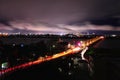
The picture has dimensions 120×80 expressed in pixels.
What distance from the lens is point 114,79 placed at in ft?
99.9

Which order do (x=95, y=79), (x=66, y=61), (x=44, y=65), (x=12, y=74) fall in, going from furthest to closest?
(x=66, y=61), (x=44, y=65), (x=95, y=79), (x=12, y=74)

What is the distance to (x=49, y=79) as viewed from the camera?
29.8m

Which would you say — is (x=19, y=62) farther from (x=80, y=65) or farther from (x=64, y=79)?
(x=64, y=79)

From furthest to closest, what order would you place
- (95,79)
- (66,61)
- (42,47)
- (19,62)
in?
(42,47)
(19,62)
(66,61)
(95,79)

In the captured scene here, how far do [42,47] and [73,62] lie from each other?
27.2m

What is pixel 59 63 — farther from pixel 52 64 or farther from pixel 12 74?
pixel 12 74

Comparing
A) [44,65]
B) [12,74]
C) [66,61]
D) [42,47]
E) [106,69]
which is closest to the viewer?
[12,74]

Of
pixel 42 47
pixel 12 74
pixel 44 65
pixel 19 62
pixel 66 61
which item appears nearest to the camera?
pixel 12 74

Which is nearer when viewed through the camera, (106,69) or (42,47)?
(106,69)

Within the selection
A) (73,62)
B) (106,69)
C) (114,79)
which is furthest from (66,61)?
(114,79)

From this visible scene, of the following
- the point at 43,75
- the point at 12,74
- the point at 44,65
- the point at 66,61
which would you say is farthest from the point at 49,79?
the point at 66,61

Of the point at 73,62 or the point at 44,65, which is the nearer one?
the point at 44,65

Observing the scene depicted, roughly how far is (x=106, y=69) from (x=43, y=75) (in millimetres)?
9312

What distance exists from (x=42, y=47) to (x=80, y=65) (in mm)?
30246
